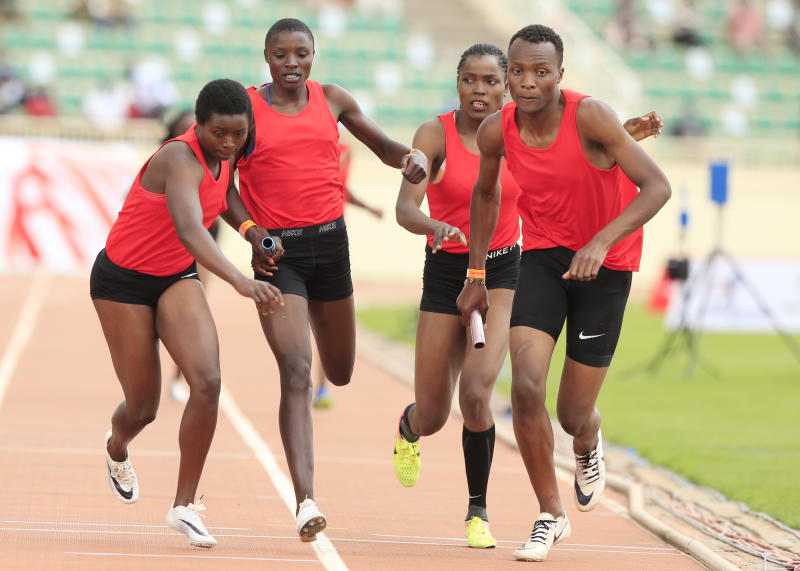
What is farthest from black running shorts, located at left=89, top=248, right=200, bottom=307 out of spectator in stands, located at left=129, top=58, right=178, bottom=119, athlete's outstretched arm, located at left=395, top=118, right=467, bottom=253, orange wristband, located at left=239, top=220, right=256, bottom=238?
spectator in stands, located at left=129, top=58, right=178, bottom=119

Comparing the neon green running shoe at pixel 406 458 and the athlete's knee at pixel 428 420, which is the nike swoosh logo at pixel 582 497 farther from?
the neon green running shoe at pixel 406 458

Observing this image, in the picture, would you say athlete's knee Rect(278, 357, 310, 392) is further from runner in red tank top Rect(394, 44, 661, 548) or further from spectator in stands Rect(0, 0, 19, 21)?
spectator in stands Rect(0, 0, 19, 21)

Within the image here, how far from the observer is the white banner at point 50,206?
23641 mm

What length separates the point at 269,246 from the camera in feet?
22.5

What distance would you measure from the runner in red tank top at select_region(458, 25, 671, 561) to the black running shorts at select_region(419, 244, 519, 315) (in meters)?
0.33

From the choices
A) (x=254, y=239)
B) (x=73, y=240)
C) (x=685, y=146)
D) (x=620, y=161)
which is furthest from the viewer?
(x=685, y=146)

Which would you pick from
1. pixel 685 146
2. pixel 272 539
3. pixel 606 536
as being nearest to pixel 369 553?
pixel 272 539

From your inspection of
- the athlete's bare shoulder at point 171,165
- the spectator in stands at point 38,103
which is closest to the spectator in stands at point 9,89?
the spectator in stands at point 38,103

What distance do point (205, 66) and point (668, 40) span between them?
1139 centimetres

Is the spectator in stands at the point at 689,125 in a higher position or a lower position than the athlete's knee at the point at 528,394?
lower

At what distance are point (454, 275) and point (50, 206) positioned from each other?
17597 millimetres

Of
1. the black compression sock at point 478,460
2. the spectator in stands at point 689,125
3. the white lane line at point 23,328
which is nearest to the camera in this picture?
the black compression sock at point 478,460

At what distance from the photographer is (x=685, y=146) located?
28.4m

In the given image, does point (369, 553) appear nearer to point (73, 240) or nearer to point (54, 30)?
point (73, 240)
